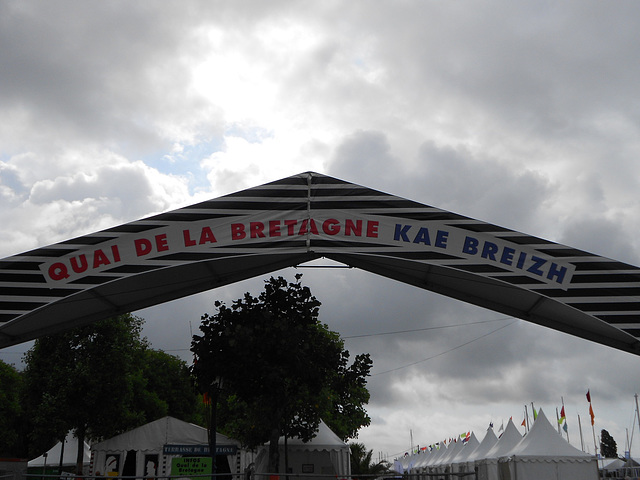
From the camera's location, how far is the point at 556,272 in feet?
32.1

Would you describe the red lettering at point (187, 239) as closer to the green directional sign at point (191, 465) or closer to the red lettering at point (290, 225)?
the red lettering at point (290, 225)

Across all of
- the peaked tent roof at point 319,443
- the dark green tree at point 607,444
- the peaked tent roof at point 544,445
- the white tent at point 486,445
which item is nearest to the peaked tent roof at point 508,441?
the peaked tent roof at point 544,445

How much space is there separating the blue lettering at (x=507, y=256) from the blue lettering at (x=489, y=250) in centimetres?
13

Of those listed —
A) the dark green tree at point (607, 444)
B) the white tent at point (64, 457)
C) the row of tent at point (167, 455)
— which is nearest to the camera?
the row of tent at point (167, 455)

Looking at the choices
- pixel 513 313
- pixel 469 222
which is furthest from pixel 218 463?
pixel 469 222

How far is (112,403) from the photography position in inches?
1109

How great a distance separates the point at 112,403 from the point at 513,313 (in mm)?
22306

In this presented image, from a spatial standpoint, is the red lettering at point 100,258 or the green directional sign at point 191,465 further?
the green directional sign at point 191,465

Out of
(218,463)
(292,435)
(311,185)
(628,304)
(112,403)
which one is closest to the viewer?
(628,304)

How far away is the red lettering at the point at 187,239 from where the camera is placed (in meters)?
10.1

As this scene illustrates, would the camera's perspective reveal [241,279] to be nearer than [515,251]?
No

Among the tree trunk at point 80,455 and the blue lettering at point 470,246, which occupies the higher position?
the blue lettering at point 470,246

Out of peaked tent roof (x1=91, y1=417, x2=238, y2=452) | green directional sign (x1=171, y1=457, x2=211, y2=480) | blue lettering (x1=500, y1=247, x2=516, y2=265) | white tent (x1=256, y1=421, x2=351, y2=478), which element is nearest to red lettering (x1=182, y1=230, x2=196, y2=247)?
green directional sign (x1=171, y1=457, x2=211, y2=480)

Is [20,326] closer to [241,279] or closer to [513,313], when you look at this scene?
[241,279]
